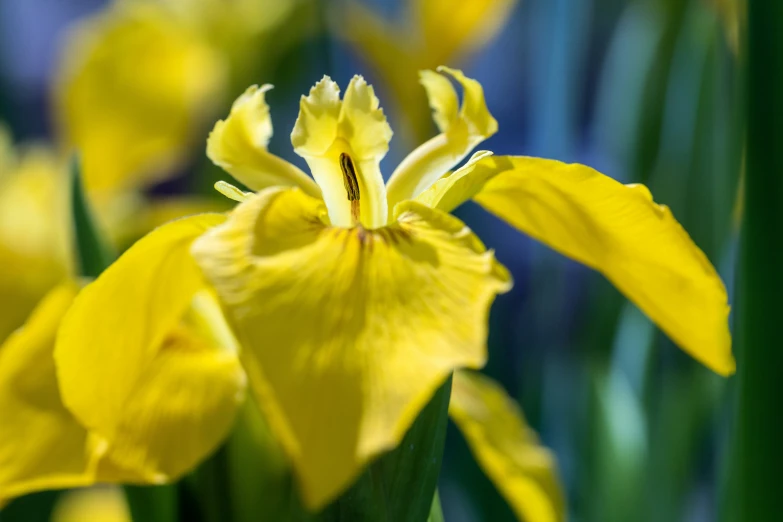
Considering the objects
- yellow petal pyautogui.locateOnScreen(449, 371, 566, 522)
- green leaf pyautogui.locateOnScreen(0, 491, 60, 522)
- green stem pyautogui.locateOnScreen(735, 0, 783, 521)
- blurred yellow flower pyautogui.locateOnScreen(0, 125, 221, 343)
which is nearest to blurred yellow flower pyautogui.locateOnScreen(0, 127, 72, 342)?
blurred yellow flower pyautogui.locateOnScreen(0, 125, 221, 343)

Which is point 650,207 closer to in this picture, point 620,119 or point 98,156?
point 620,119

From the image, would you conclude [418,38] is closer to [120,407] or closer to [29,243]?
[29,243]

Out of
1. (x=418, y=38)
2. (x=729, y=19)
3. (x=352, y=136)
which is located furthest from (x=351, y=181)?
(x=418, y=38)

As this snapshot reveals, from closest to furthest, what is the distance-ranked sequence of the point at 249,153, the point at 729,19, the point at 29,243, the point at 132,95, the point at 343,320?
1. the point at 343,320
2. the point at 249,153
3. the point at 729,19
4. the point at 29,243
5. the point at 132,95

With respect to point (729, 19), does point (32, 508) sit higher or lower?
lower

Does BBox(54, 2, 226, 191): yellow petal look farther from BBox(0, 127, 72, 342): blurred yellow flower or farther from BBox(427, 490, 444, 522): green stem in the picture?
BBox(427, 490, 444, 522): green stem
